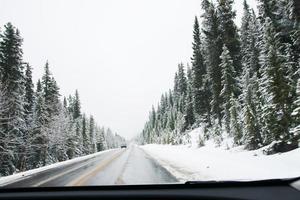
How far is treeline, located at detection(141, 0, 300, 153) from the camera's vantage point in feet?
64.5

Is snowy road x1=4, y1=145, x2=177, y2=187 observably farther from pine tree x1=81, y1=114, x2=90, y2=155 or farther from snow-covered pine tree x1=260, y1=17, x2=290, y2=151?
pine tree x1=81, y1=114, x2=90, y2=155

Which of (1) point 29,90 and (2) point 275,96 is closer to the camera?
(2) point 275,96

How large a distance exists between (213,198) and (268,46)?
20034mm

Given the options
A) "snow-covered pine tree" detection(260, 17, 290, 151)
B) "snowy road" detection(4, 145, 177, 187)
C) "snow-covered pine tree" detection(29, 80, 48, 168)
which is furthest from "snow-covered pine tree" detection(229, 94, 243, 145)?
"snow-covered pine tree" detection(29, 80, 48, 168)

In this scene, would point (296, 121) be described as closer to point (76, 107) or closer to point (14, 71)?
point (14, 71)

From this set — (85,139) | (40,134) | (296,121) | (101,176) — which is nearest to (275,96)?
(296,121)

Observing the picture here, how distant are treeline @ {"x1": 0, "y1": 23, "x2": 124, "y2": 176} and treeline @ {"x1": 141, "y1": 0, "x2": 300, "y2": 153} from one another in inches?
664

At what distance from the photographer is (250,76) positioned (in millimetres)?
39000

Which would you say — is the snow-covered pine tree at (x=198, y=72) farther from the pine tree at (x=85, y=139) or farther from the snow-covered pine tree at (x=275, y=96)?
the pine tree at (x=85, y=139)

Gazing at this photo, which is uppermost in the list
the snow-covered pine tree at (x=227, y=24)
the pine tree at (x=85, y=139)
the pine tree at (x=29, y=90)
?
the snow-covered pine tree at (x=227, y=24)

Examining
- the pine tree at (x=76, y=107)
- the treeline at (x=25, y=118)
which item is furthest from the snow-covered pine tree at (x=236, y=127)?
the pine tree at (x=76, y=107)

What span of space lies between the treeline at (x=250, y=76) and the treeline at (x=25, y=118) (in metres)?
16.9

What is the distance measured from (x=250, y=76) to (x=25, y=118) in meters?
25.9

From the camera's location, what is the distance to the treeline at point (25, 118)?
107ft
